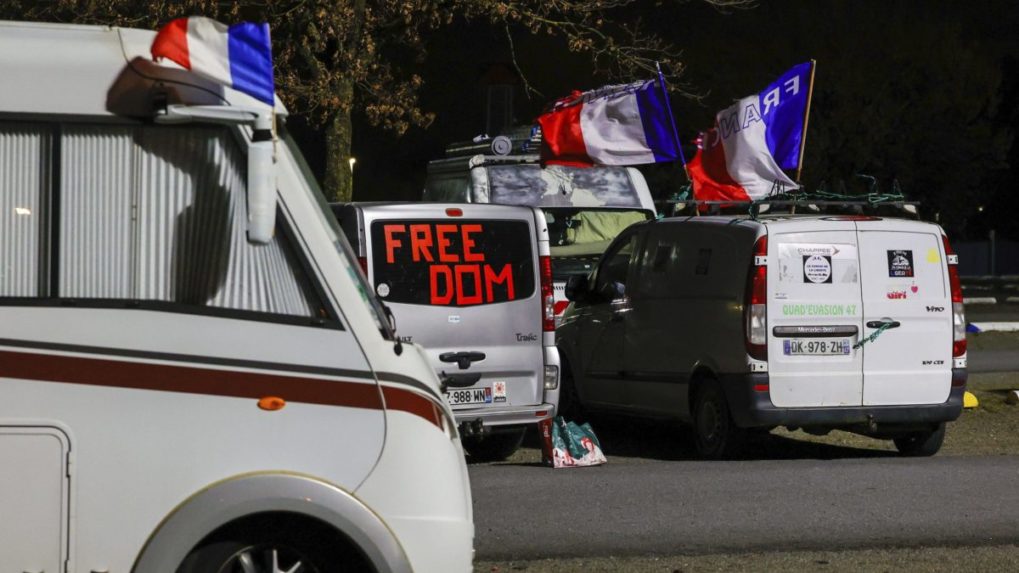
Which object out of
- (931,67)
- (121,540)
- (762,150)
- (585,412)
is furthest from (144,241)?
(931,67)

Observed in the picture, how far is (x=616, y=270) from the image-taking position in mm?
13289

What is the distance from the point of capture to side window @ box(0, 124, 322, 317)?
16.1ft

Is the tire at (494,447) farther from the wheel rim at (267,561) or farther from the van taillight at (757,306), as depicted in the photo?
the wheel rim at (267,561)

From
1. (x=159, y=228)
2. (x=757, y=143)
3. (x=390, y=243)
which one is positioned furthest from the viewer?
(x=757, y=143)

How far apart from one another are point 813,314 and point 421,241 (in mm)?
2982

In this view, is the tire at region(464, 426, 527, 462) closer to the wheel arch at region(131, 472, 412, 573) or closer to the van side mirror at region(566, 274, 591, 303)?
the van side mirror at region(566, 274, 591, 303)

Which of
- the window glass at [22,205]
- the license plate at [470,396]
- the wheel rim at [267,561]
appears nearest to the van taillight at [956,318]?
the license plate at [470,396]

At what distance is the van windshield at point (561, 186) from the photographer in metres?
17.5

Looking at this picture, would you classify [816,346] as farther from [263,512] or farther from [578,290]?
[263,512]

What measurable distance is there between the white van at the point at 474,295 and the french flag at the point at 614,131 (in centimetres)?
628

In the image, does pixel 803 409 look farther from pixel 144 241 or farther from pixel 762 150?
pixel 144 241

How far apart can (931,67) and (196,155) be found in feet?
170

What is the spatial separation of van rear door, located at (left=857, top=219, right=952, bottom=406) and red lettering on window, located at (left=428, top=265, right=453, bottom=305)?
10.3 feet

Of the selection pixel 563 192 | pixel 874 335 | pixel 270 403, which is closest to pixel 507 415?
pixel 874 335
